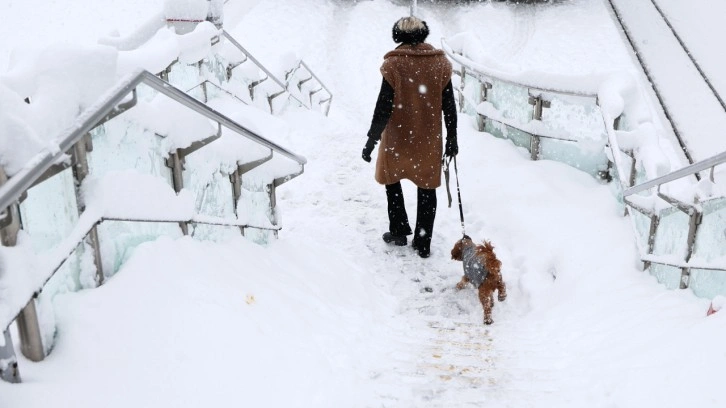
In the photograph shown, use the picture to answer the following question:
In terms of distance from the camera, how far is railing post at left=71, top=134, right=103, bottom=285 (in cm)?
249

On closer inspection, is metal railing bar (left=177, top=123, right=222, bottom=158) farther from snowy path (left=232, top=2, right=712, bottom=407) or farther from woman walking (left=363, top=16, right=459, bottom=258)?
woman walking (left=363, top=16, right=459, bottom=258)

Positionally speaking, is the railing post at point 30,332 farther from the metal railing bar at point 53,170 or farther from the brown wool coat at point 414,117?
the brown wool coat at point 414,117

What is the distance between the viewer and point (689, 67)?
13414 millimetres

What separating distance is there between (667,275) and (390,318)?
1.68m

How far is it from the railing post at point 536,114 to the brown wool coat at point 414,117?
5.30 ft

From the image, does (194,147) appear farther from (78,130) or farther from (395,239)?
(395,239)

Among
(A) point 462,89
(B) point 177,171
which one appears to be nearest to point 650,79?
(A) point 462,89

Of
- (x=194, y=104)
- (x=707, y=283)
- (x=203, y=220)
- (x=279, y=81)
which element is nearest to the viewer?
(x=194, y=104)

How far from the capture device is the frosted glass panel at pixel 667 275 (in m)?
3.94

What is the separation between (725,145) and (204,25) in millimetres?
7455

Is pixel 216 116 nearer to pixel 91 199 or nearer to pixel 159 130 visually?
pixel 159 130

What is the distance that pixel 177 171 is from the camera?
3400mm

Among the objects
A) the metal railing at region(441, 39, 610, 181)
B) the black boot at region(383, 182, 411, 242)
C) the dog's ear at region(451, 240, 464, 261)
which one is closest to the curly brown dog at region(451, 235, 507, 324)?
the dog's ear at region(451, 240, 464, 261)

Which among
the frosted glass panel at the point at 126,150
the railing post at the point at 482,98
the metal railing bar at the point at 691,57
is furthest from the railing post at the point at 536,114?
the metal railing bar at the point at 691,57
